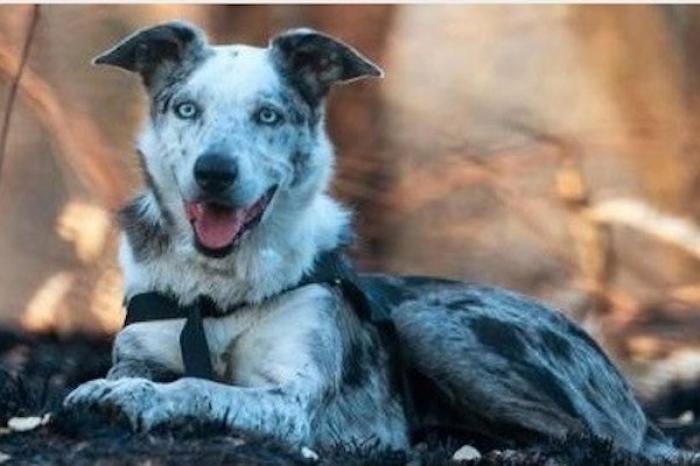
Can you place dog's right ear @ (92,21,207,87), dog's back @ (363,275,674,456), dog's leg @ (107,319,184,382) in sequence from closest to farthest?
dog's leg @ (107,319,184,382)
dog's right ear @ (92,21,207,87)
dog's back @ (363,275,674,456)

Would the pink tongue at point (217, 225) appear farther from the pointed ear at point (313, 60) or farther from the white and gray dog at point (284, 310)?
the pointed ear at point (313, 60)

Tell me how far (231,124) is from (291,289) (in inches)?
24.5

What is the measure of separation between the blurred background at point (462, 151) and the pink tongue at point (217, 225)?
4.61 meters

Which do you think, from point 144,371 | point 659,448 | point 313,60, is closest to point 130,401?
point 144,371

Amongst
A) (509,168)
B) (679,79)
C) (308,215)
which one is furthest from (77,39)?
(308,215)

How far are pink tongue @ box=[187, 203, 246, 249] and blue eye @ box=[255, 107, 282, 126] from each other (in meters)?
0.33

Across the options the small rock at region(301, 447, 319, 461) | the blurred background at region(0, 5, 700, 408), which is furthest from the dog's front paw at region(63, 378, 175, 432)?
the blurred background at region(0, 5, 700, 408)

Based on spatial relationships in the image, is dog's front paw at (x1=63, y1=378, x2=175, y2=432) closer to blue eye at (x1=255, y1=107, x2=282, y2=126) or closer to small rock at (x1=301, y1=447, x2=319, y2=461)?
small rock at (x1=301, y1=447, x2=319, y2=461)

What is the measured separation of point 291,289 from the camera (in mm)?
6891

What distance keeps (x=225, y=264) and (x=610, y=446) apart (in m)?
1.40

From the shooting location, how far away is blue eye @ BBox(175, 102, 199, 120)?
6.73 meters

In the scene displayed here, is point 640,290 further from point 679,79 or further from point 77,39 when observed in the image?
point 77,39

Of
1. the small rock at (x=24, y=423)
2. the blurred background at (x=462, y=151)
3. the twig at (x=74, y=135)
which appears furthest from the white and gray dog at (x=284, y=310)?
the twig at (x=74, y=135)

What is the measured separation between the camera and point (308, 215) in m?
7.07
